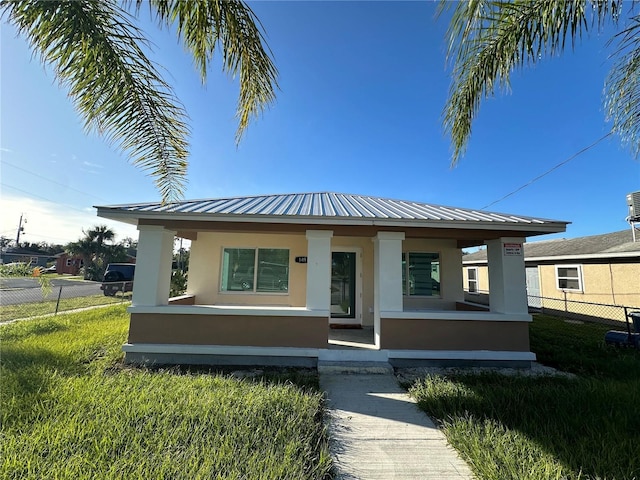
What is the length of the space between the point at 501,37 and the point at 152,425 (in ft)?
22.4

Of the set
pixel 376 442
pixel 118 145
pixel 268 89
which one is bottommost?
pixel 376 442

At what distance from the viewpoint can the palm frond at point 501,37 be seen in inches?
133

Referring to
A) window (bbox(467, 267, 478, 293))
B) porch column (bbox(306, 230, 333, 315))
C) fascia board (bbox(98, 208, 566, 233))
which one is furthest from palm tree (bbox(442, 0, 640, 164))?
window (bbox(467, 267, 478, 293))

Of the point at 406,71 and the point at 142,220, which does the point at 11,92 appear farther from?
the point at 406,71

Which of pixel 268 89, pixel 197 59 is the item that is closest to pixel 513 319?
pixel 268 89

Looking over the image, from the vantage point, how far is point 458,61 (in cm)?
433

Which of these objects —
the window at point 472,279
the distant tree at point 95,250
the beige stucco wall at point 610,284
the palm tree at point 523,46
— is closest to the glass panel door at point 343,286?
the palm tree at point 523,46

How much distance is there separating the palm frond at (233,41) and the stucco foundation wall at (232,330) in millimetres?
3735

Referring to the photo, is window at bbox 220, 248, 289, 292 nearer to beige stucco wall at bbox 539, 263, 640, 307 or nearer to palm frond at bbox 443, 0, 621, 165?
palm frond at bbox 443, 0, 621, 165

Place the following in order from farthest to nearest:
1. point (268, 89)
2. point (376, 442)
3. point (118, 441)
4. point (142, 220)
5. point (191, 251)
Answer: point (191, 251)
point (142, 220)
point (268, 89)
point (376, 442)
point (118, 441)

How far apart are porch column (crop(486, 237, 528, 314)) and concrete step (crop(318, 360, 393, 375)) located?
3.02 metres

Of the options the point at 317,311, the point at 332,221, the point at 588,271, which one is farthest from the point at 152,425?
the point at 588,271

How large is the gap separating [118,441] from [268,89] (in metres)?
4.66

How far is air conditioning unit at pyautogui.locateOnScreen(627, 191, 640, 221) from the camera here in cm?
1235
